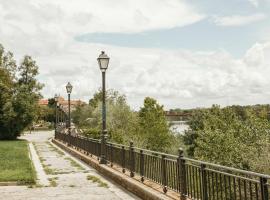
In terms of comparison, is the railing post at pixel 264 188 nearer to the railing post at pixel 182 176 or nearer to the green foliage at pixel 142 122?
the railing post at pixel 182 176

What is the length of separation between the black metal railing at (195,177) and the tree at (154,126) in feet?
212

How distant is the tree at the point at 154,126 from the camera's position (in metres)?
77.8

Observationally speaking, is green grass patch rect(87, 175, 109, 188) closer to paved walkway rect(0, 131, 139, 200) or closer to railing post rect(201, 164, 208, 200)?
paved walkway rect(0, 131, 139, 200)

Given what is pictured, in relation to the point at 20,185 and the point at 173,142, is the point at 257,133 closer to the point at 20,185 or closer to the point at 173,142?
the point at 20,185

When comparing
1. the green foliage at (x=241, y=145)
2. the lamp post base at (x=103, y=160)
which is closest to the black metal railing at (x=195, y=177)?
the lamp post base at (x=103, y=160)

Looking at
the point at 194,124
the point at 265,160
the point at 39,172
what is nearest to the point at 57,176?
the point at 39,172

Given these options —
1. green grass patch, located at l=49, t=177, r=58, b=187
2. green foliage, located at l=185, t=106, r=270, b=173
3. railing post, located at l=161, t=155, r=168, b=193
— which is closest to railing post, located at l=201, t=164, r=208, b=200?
railing post, located at l=161, t=155, r=168, b=193

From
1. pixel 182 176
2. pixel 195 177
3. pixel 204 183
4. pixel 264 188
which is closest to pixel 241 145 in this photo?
pixel 182 176

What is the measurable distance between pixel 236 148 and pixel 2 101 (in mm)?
25637

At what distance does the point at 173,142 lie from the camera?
82750 mm

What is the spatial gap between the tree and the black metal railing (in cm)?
6470

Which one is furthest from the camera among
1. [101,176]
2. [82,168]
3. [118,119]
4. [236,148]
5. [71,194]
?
[118,119]

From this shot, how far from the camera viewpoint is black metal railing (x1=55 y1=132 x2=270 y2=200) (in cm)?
607

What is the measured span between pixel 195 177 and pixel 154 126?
71.0 m
